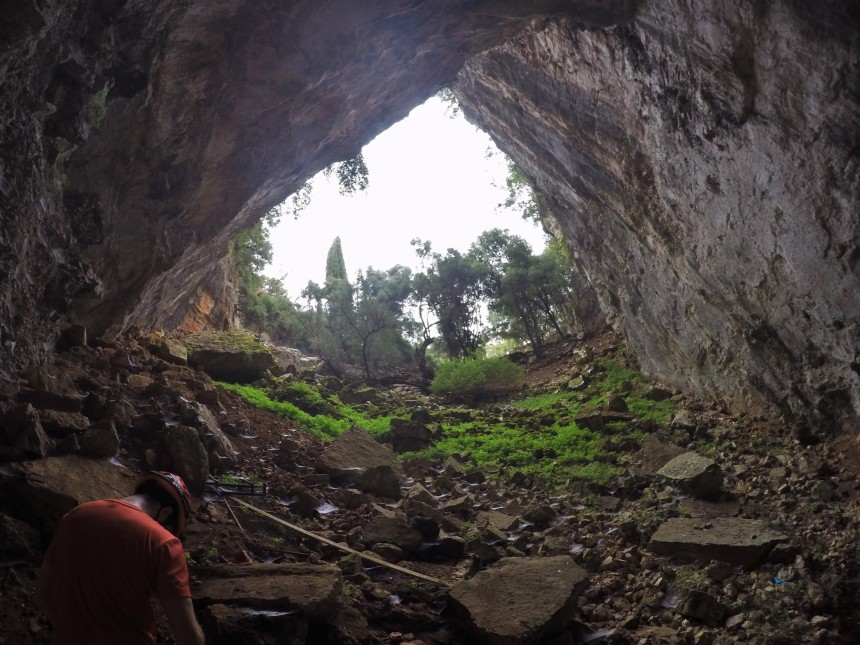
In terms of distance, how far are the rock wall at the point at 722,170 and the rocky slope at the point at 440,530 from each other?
60.2 inches

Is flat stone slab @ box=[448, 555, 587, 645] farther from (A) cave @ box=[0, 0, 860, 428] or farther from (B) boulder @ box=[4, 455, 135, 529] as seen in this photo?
(A) cave @ box=[0, 0, 860, 428]

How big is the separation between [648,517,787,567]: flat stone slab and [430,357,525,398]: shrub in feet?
39.7

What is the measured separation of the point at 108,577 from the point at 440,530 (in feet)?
14.4

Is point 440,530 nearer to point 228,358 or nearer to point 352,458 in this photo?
point 352,458

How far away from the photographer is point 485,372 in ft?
60.1

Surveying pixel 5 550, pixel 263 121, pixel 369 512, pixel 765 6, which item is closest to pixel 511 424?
pixel 369 512

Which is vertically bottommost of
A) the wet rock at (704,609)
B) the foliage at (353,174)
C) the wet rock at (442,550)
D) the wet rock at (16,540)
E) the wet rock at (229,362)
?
the wet rock at (704,609)

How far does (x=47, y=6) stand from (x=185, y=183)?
434 cm

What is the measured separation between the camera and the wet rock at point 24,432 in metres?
4.18

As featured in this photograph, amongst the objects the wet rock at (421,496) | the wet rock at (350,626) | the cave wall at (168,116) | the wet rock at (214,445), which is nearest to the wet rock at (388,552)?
the wet rock at (350,626)

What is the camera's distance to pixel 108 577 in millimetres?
2521

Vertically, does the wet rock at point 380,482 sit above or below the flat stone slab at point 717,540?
above

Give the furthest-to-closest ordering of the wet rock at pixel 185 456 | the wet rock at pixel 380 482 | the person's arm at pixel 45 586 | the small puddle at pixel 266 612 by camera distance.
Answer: the wet rock at pixel 380 482 < the wet rock at pixel 185 456 < the small puddle at pixel 266 612 < the person's arm at pixel 45 586

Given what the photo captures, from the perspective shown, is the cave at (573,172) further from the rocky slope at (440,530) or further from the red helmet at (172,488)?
the red helmet at (172,488)
